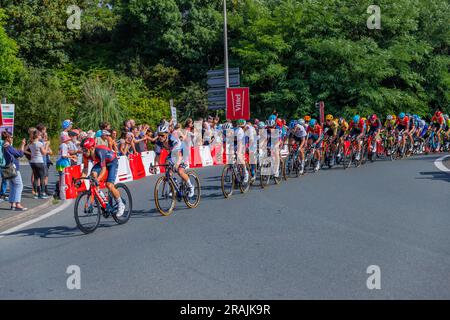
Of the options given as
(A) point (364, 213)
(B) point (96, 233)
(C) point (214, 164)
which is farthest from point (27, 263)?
(C) point (214, 164)

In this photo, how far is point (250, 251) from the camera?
770cm

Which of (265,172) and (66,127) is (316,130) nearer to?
(265,172)

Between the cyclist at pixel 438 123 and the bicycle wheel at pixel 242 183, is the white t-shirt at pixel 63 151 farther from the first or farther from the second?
the cyclist at pixel 438 123

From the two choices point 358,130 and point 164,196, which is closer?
point 164,196

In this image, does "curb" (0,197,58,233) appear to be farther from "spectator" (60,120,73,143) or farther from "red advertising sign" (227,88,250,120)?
"red advertising sign" (227,88,250,120)

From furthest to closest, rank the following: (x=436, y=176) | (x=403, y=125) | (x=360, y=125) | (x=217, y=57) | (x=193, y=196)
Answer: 1. (x=217, y=57)
2. (x=403, y=125)
3. (x=360, y=125)
4. (x=436, y=176)
5. (x=193, y=196)

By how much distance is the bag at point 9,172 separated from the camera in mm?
11938

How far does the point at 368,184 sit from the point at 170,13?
2950 cm

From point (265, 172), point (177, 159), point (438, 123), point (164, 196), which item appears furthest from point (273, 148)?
point (438, 123)

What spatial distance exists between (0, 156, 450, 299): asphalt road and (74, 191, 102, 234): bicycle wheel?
161 millimetres

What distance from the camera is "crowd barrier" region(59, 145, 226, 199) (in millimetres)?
14078

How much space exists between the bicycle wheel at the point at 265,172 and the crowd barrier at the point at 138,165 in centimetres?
193

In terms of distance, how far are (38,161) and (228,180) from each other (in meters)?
4.41
